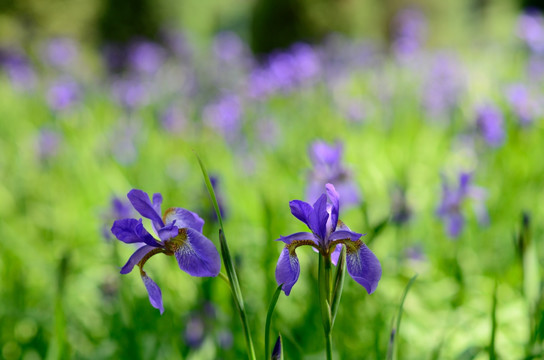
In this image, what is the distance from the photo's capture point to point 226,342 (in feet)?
4.88

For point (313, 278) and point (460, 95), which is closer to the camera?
point (313, 278)

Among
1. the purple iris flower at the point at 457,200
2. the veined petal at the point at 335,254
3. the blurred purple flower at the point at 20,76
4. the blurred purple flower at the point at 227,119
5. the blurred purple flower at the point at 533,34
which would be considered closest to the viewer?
the veined petal at the point at 335,254

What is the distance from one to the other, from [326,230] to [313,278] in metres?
0.74

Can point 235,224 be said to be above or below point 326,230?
below

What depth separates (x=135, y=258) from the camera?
2.43 ft

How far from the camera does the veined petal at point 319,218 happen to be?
0.74 m

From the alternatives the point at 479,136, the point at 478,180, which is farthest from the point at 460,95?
the point at 479,136

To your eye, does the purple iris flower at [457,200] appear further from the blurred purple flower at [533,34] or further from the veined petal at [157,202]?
the blurred purple flower at [533,34]

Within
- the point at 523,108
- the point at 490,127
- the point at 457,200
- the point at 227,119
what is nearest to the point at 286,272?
the point at 457,200

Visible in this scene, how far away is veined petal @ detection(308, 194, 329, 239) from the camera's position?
736 millimetres

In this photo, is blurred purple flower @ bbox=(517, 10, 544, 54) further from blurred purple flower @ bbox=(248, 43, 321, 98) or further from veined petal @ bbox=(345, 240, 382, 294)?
veined petal @ bbox=(345, 240, 382, 294)

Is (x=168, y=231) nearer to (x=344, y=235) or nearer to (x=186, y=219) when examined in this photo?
(x=186, y=219)

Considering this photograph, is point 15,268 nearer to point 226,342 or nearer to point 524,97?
point 226,342

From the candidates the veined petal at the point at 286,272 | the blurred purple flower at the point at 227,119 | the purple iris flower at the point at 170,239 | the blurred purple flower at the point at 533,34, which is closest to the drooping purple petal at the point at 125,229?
the purple iris flower at the point at 170,239
